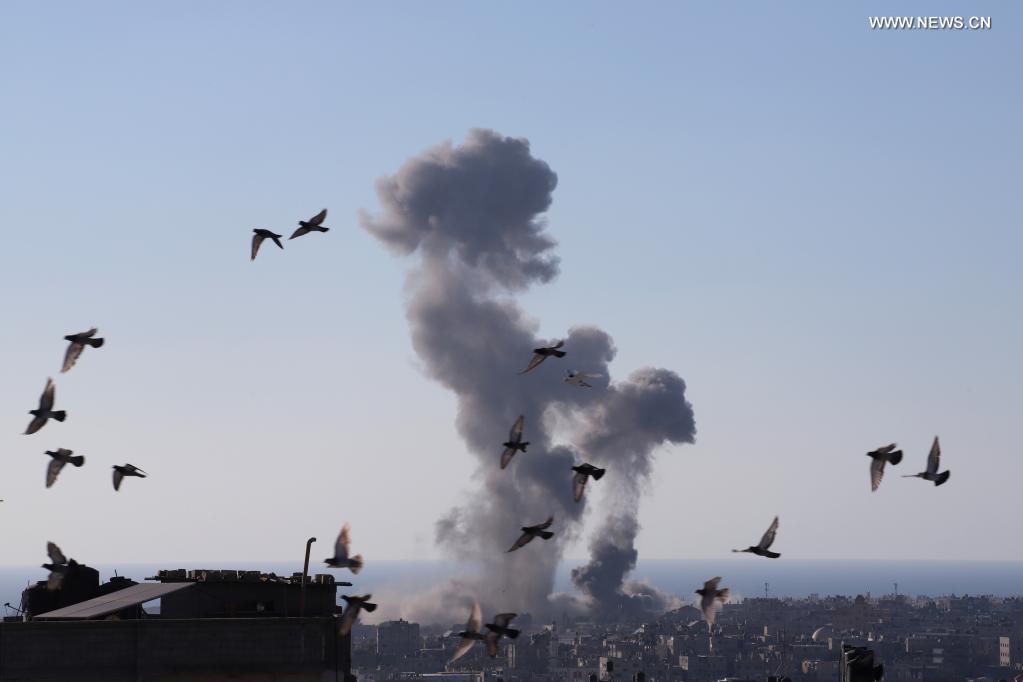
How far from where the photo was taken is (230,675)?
43.0m

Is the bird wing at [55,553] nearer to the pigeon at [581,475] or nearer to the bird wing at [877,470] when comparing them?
the pigeon at [581,475]

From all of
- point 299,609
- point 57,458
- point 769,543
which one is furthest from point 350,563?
point 299,609

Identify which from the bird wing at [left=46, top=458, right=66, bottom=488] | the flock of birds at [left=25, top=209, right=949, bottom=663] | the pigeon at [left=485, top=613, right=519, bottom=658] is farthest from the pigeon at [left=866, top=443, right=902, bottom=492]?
the bird wing at [left=46, top=458, right=66, bottom=488]

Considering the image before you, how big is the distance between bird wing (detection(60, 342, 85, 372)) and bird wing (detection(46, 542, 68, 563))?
471 centimetres

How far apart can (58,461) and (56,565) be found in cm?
300

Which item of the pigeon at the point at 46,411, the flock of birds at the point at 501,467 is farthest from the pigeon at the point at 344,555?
the pigeon at the point at 46,411

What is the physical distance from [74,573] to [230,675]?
27.1 ft

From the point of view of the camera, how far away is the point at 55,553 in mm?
42906

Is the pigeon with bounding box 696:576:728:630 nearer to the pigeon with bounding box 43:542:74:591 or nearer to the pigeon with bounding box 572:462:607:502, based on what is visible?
the pigeon with bounding box 572:462:607:502

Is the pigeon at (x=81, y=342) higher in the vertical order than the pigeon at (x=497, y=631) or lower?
higher

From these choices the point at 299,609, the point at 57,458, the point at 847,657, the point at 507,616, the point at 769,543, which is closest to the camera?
the point at 507,616

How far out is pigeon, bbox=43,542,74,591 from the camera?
4219 centimetres

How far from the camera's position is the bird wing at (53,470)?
38.1m

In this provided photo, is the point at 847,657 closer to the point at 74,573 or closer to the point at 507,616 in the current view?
the point at 507,616
